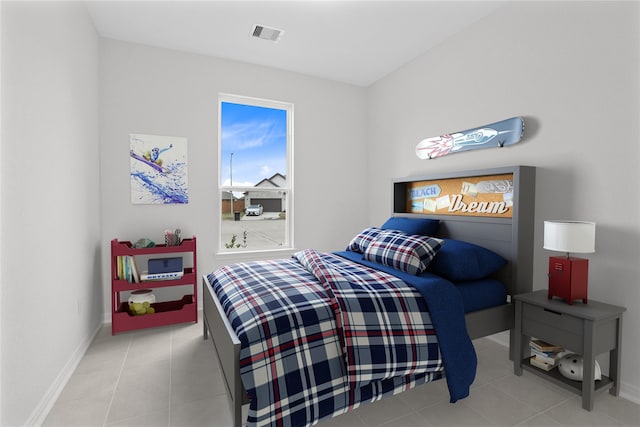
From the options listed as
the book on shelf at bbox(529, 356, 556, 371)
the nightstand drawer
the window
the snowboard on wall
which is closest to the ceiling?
the window

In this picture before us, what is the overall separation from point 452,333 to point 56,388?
2.33 metres

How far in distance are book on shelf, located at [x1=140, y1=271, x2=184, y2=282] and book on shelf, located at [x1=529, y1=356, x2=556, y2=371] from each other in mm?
2893

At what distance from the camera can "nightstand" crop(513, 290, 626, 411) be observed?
1800 millimetres

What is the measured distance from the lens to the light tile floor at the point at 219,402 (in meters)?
1.73

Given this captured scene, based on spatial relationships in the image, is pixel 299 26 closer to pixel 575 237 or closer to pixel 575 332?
pixel 575 237

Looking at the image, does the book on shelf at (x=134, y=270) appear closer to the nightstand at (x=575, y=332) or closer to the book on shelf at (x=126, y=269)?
the book on shelf at (x=126, y=269)

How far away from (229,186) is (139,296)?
143 centimetres

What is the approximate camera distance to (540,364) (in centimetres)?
213

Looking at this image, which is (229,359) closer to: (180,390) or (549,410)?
(180,390)

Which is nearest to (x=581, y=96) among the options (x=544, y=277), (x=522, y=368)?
(x=544, y=277)

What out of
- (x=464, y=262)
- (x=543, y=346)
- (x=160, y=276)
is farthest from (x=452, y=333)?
(x=160, y=276)

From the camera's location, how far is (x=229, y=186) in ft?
12.2

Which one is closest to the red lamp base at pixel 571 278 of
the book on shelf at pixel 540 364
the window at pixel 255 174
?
the book on shelf at pixel 540 364

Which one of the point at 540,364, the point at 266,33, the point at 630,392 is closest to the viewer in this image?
the point at 630,392
